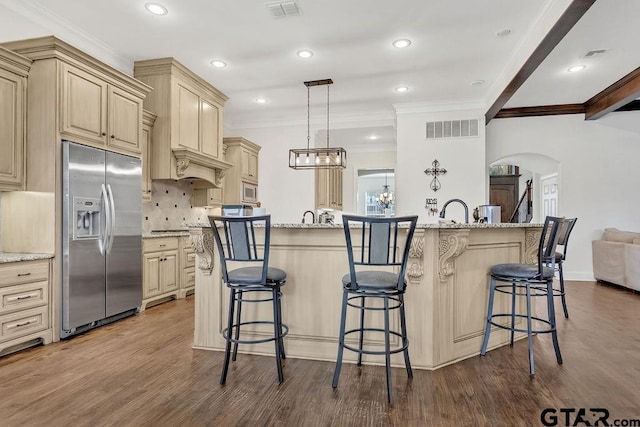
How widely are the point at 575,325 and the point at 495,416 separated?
236 centimetres

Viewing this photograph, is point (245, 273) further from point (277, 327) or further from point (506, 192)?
point (506, 192)

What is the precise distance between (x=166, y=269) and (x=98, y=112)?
1.96 meters

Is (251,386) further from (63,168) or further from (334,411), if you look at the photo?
(63,168)

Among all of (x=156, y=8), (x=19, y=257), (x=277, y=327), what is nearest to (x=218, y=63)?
(x=156, y=8)

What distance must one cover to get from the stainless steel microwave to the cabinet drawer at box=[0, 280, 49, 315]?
3.76m

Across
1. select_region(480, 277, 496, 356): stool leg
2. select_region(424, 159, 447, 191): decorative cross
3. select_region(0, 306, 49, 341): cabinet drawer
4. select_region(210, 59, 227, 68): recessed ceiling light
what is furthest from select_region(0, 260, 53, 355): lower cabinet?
select_region(424, 159, 447, 191): decorative cross

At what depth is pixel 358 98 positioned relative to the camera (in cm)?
604

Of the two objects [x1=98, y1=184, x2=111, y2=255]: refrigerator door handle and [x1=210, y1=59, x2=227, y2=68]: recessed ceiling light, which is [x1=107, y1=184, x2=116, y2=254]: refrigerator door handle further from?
[x1=210, y1=59, x2=227, y2=68]: recessed ceiling light

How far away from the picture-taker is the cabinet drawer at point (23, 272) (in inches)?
110

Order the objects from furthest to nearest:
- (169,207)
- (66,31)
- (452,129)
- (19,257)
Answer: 1. (452,129)
2. (169,207)
3. (66,31)
4. (19,257)

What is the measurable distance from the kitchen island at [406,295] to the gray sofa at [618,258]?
3419 mm

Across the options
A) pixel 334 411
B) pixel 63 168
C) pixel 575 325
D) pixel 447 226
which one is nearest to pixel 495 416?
pixel 334 411

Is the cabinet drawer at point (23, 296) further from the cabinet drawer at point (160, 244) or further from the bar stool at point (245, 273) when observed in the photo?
the bar stool at point (245, 273)

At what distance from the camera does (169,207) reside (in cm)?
537
